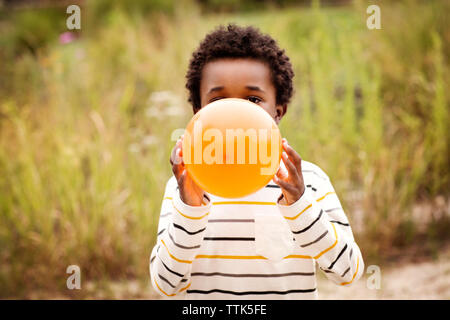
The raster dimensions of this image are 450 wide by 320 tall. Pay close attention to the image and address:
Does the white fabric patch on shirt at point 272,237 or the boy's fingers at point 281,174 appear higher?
the boy's fingers at point 281,174

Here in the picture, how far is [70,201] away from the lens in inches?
128

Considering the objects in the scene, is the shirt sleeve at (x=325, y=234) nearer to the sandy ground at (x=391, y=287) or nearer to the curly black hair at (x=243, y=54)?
the curly black hair at (x=243, y=54)

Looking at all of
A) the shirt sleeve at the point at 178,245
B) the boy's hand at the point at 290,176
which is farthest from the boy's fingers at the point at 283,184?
the shirt sleeve at the point at 178,245

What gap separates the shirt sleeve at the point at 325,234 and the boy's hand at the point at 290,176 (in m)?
0.02

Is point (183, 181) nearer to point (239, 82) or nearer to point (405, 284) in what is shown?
point (239, 82)

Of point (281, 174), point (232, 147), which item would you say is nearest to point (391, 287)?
point (281, 174)

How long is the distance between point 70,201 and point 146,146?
30.4 inches

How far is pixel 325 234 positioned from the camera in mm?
1307

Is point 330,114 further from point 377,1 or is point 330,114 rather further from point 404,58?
point 377,1

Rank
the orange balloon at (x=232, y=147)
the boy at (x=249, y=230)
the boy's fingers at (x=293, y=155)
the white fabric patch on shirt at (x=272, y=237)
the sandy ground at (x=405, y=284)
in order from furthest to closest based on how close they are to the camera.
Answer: the sandy ground at (x=405, y=284), the white fabric patch on shirt at (x=272, y=237), the boy at (x=249, y=230), the boy's fingers at (x=293, y=155), the orange balloon at (x=232, y=147)

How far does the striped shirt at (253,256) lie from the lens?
137 centimetres

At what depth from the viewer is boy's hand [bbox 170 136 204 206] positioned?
124 centimetres

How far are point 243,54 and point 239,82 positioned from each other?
0.51ft

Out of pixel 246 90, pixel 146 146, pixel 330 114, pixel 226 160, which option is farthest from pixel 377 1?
pixel 226 160
